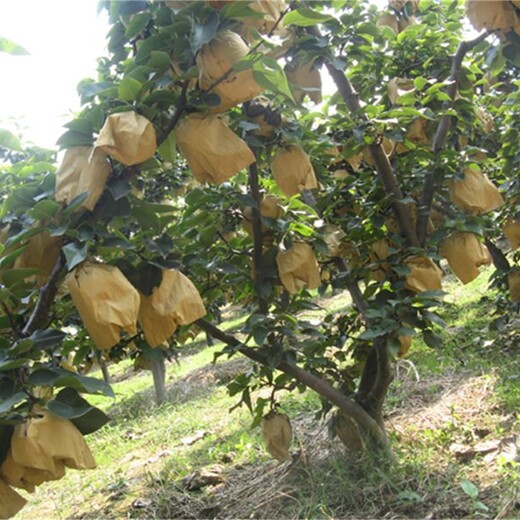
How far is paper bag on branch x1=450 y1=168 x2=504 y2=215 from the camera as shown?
6.38 ft

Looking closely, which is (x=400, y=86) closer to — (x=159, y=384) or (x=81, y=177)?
(x=81, y=177)

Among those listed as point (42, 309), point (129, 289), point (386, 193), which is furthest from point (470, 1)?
point (42, 309)

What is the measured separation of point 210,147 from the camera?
1.19 m

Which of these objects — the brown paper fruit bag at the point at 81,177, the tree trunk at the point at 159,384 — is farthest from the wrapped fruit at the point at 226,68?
the tree trunk at the point at 159,384

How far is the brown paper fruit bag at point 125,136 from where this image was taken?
1081mm

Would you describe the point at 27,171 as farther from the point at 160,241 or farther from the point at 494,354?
the point at 494,354

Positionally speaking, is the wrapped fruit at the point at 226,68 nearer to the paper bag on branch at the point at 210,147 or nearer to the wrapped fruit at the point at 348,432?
the paper bag on branch at the point at 210,147

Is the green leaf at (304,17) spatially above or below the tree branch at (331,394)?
above

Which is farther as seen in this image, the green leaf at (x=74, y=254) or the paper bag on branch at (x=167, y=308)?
the paper bag on branch at (x=167, y=308)

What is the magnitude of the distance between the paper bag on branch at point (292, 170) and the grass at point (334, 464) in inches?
43.5

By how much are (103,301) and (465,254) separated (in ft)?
4.22

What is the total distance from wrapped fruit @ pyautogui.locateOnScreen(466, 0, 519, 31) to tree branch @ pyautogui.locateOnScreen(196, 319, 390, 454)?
3.79ft

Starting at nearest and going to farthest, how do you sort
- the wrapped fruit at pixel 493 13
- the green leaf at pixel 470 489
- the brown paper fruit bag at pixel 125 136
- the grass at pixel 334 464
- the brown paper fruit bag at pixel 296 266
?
the brown paper fruit bag at pixel 125 136 < the wrapped fruit at pixel 493 13 < the brown paper fruit bag at pixel 296 266 < the green leaf at pixel 470 489 < the grass at pixel 334 464

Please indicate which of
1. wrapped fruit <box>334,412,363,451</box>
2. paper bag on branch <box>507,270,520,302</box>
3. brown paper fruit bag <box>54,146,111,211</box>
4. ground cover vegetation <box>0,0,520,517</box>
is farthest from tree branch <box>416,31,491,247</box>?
brown paper fruit bag <box>54,146,111,211</box>
